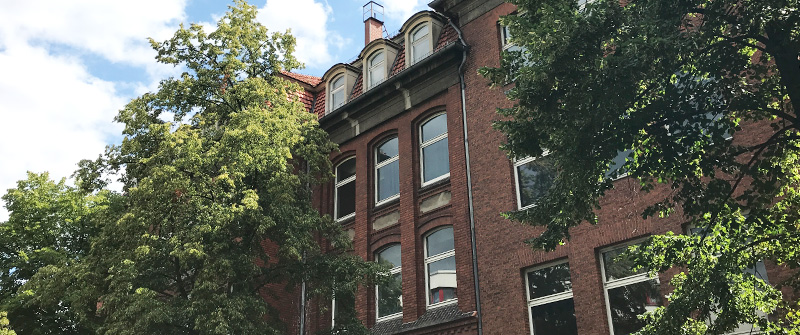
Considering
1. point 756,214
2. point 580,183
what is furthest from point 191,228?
point 756,214

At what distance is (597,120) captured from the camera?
892 cm

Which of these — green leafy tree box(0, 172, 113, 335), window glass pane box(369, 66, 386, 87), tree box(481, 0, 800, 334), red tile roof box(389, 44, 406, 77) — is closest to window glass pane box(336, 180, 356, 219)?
window glass pane box(369, 66, 386, 87)

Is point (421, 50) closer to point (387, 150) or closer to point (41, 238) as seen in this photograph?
point (387, 150)

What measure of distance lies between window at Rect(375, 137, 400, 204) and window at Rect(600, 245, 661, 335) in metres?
6.93

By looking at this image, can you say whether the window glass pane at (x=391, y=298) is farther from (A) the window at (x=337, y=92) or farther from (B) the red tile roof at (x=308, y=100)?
(B) the red tile roof at (x=308, y=100)

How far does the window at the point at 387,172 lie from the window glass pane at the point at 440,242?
2.00 metres

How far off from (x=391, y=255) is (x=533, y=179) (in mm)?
4684

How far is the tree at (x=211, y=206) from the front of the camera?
13164 mm

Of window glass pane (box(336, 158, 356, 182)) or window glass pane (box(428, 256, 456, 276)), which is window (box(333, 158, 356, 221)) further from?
window glass pane (box(428, 256, 456, 276))

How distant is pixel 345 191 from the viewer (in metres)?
21.3

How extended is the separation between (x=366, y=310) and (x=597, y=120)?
10594mm

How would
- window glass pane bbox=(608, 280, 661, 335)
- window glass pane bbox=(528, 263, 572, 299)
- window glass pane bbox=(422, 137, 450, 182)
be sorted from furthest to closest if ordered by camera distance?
window glass pane bbox=(422, 137, 450, 182)
window glass pane bbox=(528, 263, 572, 299)
window glass pane bbox=(608, 280, 661, 335)

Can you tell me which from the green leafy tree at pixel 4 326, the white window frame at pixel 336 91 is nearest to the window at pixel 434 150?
the white window frame at pixel 336 91

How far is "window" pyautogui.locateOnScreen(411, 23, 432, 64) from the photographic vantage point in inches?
772
